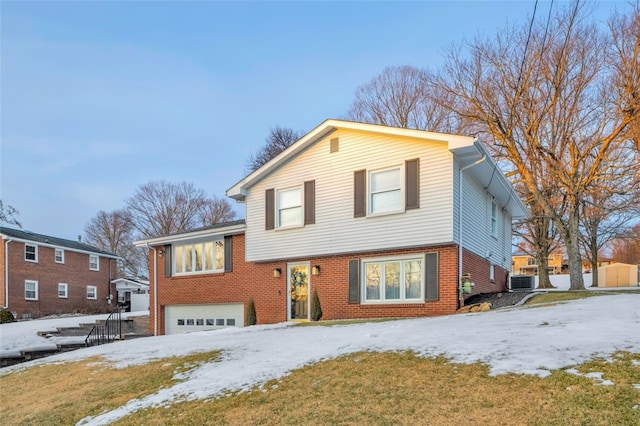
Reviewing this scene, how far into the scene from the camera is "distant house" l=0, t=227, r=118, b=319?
27719 mm

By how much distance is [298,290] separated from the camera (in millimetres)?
15016

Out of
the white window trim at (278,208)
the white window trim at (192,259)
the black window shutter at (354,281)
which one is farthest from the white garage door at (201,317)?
the black window shutter at (354,281)

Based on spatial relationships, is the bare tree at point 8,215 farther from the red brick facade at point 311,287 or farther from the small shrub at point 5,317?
the red brick facade at point 311,287

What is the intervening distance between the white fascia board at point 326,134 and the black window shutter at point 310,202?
1230 mm

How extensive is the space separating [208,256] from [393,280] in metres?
7.81

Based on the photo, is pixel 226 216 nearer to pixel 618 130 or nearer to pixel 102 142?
pixel 102 142

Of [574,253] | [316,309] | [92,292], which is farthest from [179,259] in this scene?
[92,292]

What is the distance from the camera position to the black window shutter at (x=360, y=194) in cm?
1343

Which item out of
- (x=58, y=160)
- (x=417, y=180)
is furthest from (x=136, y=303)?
(x=58, y=160)

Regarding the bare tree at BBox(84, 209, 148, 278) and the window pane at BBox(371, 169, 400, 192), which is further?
the bare tree at BBox(84, 209, 148, 278)

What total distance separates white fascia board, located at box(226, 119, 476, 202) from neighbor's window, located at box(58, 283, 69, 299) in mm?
20836

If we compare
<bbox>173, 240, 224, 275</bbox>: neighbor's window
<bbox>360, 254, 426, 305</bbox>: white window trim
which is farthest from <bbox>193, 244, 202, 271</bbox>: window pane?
<bbox>360, 254, 426, 305</bbox>: white window trim

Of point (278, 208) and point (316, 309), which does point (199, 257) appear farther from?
point (316, 309)

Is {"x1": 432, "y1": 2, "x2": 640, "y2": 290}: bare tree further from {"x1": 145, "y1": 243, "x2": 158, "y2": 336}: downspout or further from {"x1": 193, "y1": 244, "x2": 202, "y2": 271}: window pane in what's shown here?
{"x1": 145, "y1": 243, "x2": 158, "y2": 336}: downspout
